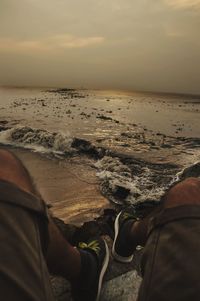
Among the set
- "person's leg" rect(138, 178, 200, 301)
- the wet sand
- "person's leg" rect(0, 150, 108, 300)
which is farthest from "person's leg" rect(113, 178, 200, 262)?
the wet sand

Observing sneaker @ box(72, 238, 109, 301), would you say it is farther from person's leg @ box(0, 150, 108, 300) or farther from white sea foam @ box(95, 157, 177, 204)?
white sea foam @ box(95, 157, 177, 204)

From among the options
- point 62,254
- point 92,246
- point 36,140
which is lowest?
point 36,140

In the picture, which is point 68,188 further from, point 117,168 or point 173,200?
point 173,200

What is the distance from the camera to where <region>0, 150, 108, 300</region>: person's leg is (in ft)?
6.26

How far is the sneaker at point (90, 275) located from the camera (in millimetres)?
2625

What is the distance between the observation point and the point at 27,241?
1.46 m

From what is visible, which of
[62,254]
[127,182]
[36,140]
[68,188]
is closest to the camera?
[62,254]

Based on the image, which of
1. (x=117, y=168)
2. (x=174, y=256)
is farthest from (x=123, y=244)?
(x=117, y=168)

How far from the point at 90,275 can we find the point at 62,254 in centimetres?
45

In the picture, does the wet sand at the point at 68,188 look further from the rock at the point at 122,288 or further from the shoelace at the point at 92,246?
the rock at the point at 122,288

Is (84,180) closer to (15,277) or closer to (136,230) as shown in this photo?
(136,230)

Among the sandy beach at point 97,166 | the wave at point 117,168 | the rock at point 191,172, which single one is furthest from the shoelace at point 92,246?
the rock at point 191,172

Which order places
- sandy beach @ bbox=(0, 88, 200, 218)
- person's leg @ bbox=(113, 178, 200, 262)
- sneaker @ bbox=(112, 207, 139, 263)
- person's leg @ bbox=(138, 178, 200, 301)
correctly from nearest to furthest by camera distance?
1. person's leg @ bbox=(138, 178, 200, 301)
2. person's leg @ bbox=(113, 178, 200, 262)
3. sneaker @ bbox=(112, 207, 139, 263)
4. sandy beach @ bbox=(0, 88, 200, 218)

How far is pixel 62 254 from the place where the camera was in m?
2.34
